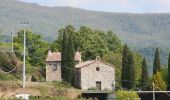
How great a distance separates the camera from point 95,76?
65.4 metres

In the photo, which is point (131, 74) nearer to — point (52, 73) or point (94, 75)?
point (94, 75)

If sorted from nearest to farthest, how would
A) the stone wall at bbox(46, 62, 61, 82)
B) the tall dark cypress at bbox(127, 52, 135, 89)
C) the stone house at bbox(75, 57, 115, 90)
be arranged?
1. the stone house at bbox(75, 57, 115, 90)
2. the tall dark cypress at bbox(127, 52, 135, 89)
3. the stone wall at bbox(46, 62, 61, 82)

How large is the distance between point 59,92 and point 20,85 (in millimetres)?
3850

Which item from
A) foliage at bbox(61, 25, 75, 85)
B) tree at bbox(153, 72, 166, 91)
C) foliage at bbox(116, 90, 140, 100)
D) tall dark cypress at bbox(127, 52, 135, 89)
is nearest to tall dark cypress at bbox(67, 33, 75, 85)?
foliage at bbox(61, 25, 75, 85)

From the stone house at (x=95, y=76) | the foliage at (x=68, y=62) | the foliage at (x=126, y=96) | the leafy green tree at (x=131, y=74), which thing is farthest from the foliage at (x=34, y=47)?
the foliage at (x=126, y=96)

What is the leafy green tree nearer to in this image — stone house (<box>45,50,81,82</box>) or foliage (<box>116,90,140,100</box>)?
stone house (<box>45,50,81,82</box>)

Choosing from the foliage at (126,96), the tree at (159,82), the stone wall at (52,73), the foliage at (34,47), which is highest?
the foliage at (34,47)

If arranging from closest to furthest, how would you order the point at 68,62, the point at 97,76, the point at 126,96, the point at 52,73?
the point at 126,96 → the point at 97,76 → the point at 68,62 → the point at 52,73

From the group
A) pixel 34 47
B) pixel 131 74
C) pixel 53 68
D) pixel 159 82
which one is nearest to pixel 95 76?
pixel 131 74

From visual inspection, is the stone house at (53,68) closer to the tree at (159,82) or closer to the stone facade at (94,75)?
the stone facade at (94,75)

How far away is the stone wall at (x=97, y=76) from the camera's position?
213 ft

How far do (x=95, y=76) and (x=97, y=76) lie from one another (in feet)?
0.81

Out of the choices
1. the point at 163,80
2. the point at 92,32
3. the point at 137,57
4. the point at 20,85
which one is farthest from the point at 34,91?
the point at 137,57

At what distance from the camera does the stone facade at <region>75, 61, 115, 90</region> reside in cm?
6488
